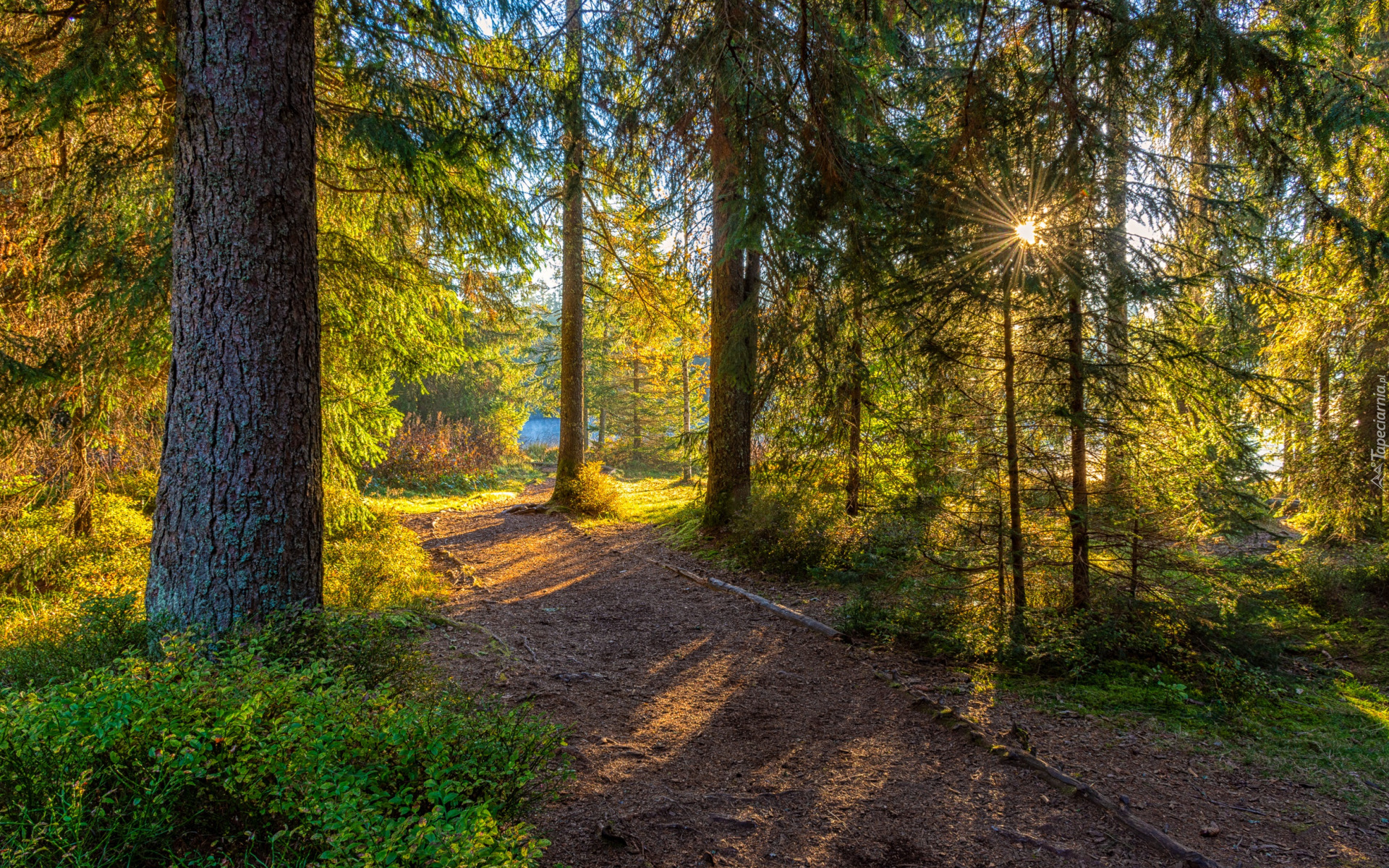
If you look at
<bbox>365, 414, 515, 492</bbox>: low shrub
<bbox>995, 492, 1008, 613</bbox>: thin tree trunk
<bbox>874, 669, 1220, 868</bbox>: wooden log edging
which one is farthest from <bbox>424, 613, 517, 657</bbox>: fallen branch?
<bbox>365, 414, 515, 492</bbox>: low shrub

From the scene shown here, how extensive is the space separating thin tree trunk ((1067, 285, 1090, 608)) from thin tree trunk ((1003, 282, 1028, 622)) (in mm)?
377

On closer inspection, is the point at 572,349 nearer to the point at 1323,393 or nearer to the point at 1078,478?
the point at 1078,478

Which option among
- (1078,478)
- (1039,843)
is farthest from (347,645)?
(1078,478)

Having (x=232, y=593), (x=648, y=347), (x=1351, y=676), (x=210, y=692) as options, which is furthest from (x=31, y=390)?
(x=648, y=347)

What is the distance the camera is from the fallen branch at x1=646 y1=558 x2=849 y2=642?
589cm

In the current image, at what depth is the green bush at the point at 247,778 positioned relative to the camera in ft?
6.28

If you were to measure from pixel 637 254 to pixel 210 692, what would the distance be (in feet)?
34.9

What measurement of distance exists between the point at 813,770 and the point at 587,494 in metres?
10.2

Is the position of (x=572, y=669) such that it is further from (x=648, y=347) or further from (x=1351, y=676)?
(x=648, y=347)

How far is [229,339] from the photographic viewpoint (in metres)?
3.86

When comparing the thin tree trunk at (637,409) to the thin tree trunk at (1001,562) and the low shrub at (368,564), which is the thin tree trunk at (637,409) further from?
the thin tree trunk at (1001,562)

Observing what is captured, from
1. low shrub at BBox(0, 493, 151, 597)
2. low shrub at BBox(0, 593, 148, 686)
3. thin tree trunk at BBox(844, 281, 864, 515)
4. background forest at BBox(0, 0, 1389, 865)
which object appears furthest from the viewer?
thin tree trunk at BBox(844, 281, 864, 515)

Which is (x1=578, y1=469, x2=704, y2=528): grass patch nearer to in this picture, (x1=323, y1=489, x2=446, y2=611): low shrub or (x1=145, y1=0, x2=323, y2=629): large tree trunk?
(x1=323, y1=489, x2=446, y2=611): low shrub

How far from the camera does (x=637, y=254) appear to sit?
1215cm
